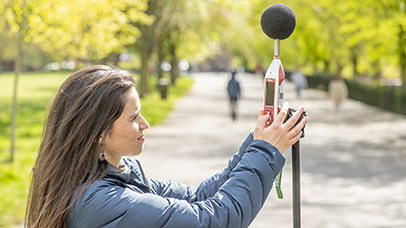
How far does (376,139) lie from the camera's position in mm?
14680

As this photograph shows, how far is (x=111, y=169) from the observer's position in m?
1.74

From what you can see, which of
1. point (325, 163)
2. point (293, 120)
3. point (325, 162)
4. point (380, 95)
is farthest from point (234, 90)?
point (293, 120)

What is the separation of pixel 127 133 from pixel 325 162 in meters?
9.61

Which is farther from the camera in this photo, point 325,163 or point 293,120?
point 325,163

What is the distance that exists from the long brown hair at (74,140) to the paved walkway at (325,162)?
508 cm

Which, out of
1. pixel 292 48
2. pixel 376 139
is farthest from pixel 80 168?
pixel 292 48

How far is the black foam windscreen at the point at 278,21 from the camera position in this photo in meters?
1.79

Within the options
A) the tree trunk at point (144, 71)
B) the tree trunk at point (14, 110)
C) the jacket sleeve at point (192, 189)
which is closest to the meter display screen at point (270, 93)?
the jacket sleeve at point (192, 189)

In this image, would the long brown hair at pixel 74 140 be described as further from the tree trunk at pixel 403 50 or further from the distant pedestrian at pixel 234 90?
the distant pedestrian at pixel 234 90

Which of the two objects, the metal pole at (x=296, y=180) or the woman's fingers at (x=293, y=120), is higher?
the woman's fingers at (x=293, y=120)

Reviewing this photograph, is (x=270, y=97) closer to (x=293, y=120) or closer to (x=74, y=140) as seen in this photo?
(x=293, y=120)

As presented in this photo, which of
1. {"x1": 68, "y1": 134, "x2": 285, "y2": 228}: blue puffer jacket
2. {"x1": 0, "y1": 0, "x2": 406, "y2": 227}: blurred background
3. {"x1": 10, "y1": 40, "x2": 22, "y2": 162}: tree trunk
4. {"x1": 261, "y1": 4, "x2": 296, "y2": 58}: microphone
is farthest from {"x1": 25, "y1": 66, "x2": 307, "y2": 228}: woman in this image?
{"x1": 10, "y1": 40, "x2": 22, "y2": 162}: tree trunk

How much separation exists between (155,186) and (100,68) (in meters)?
0.59

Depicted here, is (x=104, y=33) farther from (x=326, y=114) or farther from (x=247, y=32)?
(x=247, y=32)
